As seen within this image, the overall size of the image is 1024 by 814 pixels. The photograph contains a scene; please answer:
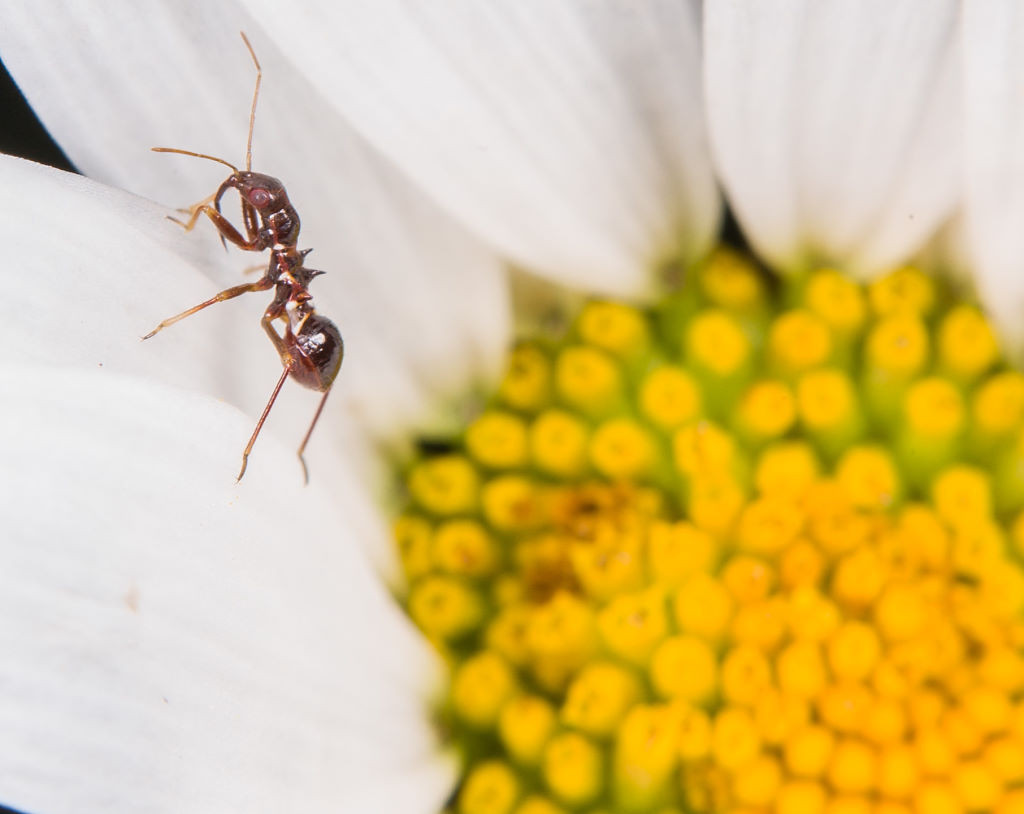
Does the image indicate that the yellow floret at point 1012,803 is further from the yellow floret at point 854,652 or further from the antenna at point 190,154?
the antenna at point 190,154

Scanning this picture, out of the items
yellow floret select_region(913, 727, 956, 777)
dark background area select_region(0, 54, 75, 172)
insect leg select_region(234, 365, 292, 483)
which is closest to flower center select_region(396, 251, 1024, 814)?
yellow floret select_region(913, 727, 956, 777)

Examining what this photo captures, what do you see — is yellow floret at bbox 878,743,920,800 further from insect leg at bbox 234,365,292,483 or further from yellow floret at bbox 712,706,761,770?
insect leg at bbox 234,365,292,483

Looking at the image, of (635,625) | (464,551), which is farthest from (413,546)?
(635,625)

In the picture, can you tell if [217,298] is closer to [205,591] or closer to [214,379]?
[214,379]

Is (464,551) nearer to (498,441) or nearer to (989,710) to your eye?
(498,441)

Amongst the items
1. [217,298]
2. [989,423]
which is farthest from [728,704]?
[217,298]
